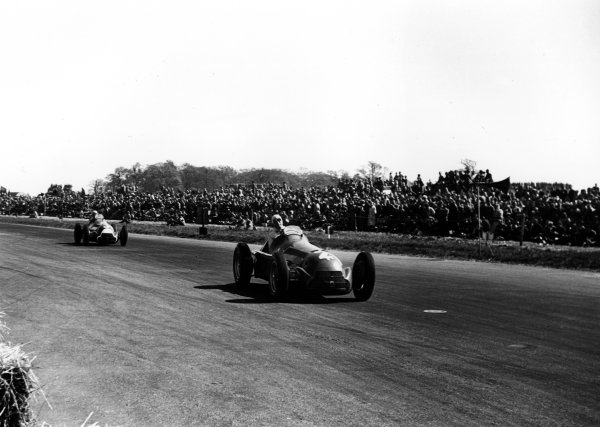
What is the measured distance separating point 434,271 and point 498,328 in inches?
329

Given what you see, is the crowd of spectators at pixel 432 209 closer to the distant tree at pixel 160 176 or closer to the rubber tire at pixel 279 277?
the rubber tire at pixel 279 277

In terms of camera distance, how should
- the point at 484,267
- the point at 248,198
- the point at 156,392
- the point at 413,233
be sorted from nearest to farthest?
1. the point at 156,392
2. the point at 484,267
3. the point at 413,233
4. the point at 248,198

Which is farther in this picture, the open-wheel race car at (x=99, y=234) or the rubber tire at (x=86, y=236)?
the rubber tire at (x=86, y=236)

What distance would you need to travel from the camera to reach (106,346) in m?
8.16

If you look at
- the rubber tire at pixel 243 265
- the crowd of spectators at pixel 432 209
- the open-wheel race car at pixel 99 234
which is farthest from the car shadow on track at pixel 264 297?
the open-wheel race car at pixel 99 234

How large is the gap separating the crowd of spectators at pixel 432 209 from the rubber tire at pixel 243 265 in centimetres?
1043

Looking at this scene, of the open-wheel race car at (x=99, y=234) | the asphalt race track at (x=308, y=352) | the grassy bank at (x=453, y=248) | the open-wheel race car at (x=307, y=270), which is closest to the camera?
the asphalt race track at (x=308, y=352)

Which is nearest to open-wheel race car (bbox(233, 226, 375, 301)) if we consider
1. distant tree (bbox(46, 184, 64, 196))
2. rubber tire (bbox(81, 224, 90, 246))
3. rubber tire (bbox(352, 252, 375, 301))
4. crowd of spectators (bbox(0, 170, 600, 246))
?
rubber tire (bbox(352, 252, 375, 301))

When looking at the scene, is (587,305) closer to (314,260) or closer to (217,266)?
(314,260)

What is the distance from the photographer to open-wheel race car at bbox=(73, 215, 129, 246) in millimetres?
26719

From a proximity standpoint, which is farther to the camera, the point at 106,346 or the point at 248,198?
the point at 248,198

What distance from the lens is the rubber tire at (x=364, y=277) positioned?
12.0 meters

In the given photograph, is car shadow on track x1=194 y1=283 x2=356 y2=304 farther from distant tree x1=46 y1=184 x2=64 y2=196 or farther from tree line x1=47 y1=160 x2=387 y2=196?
tree line x1=47 y1=160 x2=387 y2=196

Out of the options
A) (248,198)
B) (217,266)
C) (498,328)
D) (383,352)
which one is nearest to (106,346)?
(383,352)
